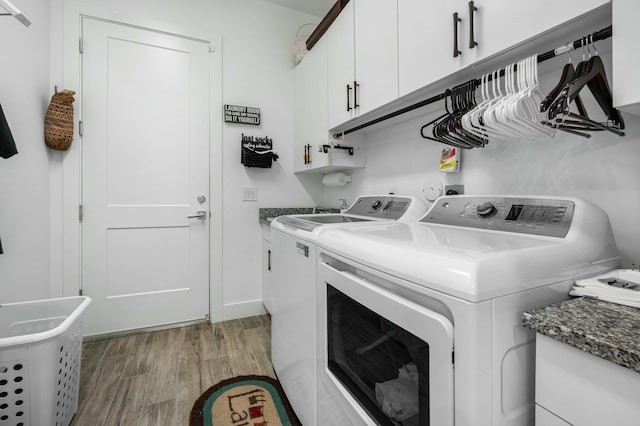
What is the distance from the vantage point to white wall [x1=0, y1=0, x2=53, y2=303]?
4.99ft

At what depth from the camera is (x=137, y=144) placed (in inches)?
87.6

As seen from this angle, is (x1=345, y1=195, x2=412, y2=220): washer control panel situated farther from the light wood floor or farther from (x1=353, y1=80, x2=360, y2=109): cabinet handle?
the light wood floor

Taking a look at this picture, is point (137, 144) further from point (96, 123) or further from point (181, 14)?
point (181, 14)

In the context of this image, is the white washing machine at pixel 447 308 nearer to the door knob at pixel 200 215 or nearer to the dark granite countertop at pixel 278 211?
the dark granite countertop at pixel 278 211

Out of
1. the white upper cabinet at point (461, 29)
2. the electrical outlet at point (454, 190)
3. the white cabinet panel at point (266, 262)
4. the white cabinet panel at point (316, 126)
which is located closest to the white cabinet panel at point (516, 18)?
the white upper cabinet at point (461, 29)

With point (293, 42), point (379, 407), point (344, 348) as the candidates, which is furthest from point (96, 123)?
point (379, 407)

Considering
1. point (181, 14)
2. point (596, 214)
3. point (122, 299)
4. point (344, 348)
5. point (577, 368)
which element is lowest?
point (122, 299)

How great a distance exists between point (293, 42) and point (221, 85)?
85 centimetres

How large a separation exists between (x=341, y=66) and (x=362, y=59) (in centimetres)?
26

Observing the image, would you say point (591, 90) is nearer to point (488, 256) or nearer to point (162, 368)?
point (488, 256)

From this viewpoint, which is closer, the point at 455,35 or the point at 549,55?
the point at 549,55

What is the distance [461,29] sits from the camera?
1059mm

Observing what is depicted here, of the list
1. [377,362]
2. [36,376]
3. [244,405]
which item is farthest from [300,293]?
[36,376]

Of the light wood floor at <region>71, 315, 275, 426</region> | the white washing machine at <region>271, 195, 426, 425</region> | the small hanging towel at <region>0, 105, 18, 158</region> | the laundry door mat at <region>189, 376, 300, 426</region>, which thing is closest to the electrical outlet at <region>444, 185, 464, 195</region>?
the white washing machine at <region>271, 195, 426, 425</region>
